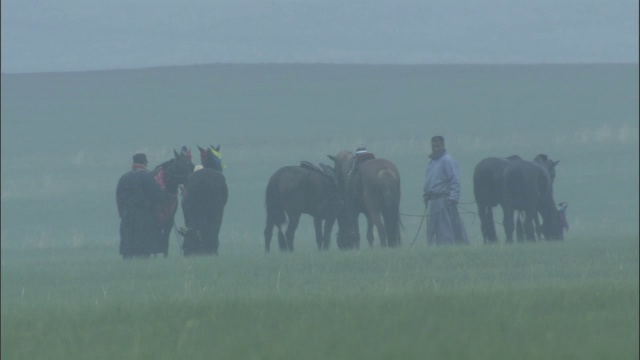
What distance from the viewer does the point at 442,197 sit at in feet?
68.0

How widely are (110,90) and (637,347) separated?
240 ft

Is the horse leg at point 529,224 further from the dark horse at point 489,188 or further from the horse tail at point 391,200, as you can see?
the horse tail at point 391,200

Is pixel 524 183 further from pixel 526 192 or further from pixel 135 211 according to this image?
pixel 135 211

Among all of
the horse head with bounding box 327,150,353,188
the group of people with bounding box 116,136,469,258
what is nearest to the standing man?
the group of people with bounding box 116,136,469,258

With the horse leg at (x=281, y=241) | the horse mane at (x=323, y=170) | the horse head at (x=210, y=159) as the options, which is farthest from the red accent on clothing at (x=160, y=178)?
the horse mane at (x=323, y=170)

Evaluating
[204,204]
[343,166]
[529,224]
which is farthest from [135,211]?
[529,224]

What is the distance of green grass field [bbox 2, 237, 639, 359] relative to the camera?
30.3 ft

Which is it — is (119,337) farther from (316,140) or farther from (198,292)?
(316,140)

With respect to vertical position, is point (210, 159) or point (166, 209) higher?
point (210, 159)

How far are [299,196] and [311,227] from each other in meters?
18.2

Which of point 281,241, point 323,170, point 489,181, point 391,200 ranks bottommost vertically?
point 281,241

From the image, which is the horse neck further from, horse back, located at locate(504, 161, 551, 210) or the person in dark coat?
horse back, located at locate(504, 161, 551, 210)

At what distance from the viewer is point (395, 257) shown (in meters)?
17.1

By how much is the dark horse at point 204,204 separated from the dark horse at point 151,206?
0.29 m
